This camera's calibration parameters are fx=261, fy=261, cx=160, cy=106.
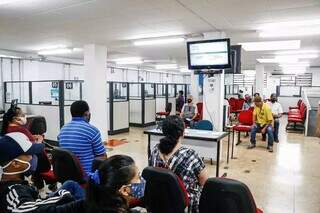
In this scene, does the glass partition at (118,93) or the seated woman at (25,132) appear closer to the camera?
the seated woman at (25,132)

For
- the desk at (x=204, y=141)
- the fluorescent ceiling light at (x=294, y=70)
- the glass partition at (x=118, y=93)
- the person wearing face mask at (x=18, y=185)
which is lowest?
the desk at (x=204, y=141)

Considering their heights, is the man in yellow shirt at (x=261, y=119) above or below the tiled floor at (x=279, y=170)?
above

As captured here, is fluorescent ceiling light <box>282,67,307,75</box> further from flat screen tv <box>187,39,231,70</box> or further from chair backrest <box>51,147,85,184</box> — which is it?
chair backrest <box>51,147,85,184</box>

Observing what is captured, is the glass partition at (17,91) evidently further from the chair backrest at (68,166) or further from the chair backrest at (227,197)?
the chair backrest at (227,197)

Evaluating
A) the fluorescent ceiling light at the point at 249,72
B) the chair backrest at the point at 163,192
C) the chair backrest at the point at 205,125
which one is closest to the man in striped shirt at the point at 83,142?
the chair backrest at the point at 163,192

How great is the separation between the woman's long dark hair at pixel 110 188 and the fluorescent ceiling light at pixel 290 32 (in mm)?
5129

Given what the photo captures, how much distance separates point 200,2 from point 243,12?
888 millimetres

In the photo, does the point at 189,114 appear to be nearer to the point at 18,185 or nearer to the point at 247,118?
the point at 247,118

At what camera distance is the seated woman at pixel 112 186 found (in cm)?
114

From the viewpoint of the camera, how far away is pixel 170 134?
2258 millimetres

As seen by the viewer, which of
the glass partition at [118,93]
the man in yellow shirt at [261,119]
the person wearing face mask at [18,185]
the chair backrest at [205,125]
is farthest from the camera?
the glass partition at [118,93]

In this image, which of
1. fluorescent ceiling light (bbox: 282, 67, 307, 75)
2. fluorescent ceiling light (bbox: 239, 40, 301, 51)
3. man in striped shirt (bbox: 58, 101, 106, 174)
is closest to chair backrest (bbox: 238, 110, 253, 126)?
fluorescent ceiling light (bbox: 239, 40, 301, 51)

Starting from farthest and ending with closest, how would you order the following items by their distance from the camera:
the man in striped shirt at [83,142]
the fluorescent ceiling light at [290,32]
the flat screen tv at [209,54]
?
the fluorescent ceiling light at [290,32] < the flat screen tv at [209,54] < the man in striped shirt at [83,142]

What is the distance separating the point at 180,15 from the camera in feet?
14.1
